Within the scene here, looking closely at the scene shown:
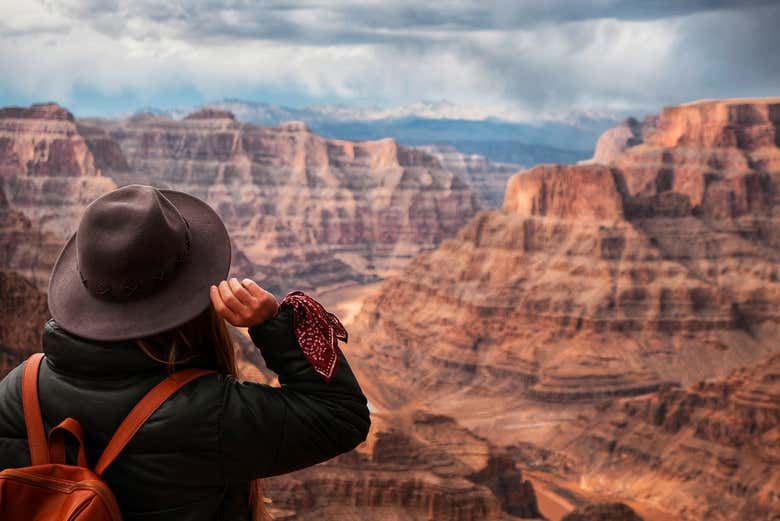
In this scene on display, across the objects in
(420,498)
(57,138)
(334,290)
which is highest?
(57,138)

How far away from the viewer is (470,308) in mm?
67188

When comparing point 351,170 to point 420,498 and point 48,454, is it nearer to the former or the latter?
point 420,498

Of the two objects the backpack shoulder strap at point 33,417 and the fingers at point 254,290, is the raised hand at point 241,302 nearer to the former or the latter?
the fingers at point 254,290

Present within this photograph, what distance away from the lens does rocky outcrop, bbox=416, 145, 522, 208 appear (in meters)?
171

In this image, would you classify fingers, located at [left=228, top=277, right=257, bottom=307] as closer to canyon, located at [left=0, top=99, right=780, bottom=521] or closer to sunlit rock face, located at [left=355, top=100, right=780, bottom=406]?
canyon, located at [left=0, top=99, right=780, bottom=521]

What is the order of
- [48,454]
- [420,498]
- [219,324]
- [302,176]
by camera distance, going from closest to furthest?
[48,454] < [219,324] < [420,498] < [302,176]

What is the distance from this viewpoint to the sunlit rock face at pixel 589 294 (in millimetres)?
60375

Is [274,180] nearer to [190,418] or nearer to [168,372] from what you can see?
[168,372]

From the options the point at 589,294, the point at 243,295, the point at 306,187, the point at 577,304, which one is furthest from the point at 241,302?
the point at 306,187

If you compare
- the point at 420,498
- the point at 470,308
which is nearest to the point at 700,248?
the point at 470,308

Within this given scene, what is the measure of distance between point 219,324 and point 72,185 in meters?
97.1

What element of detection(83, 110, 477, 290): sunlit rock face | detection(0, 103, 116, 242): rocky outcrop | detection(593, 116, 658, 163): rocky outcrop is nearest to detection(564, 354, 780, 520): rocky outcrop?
detection(0, 103, 116, 242): rocky outcrop

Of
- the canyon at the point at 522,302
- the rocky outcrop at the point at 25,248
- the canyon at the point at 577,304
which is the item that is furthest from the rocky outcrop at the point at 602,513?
the rocky outcrop at the point at 25,248

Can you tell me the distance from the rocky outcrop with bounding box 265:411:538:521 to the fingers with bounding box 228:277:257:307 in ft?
63.3
